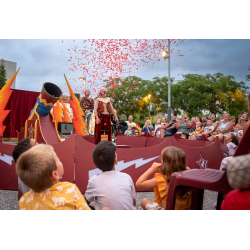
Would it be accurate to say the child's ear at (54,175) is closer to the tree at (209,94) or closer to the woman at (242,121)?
the woman at (242,121)

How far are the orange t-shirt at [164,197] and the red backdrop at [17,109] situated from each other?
1132 cm

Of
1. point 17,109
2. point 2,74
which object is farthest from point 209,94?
point 2,74

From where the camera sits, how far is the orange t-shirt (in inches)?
58.0

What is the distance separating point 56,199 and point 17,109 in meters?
11.6

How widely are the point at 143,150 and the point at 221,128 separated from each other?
3.23 m

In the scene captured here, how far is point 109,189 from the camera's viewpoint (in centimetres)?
145

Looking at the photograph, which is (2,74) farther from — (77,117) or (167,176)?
(167,176)

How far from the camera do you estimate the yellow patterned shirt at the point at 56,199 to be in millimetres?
1177

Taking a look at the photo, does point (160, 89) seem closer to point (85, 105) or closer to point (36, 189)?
point (85, 105)

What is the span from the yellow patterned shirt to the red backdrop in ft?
36.9

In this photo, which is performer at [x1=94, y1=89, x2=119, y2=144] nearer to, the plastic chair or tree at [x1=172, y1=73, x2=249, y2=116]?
the plastic chair

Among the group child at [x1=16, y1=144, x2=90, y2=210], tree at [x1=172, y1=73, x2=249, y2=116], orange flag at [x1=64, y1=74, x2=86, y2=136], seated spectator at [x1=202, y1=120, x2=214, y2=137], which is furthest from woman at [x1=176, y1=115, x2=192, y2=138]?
tree at [x1=172, y1=73, x2=249, y2=116]

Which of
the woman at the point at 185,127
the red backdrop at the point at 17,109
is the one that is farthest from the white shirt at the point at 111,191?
the red backdrop at the point at 17,109

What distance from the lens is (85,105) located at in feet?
37.4
